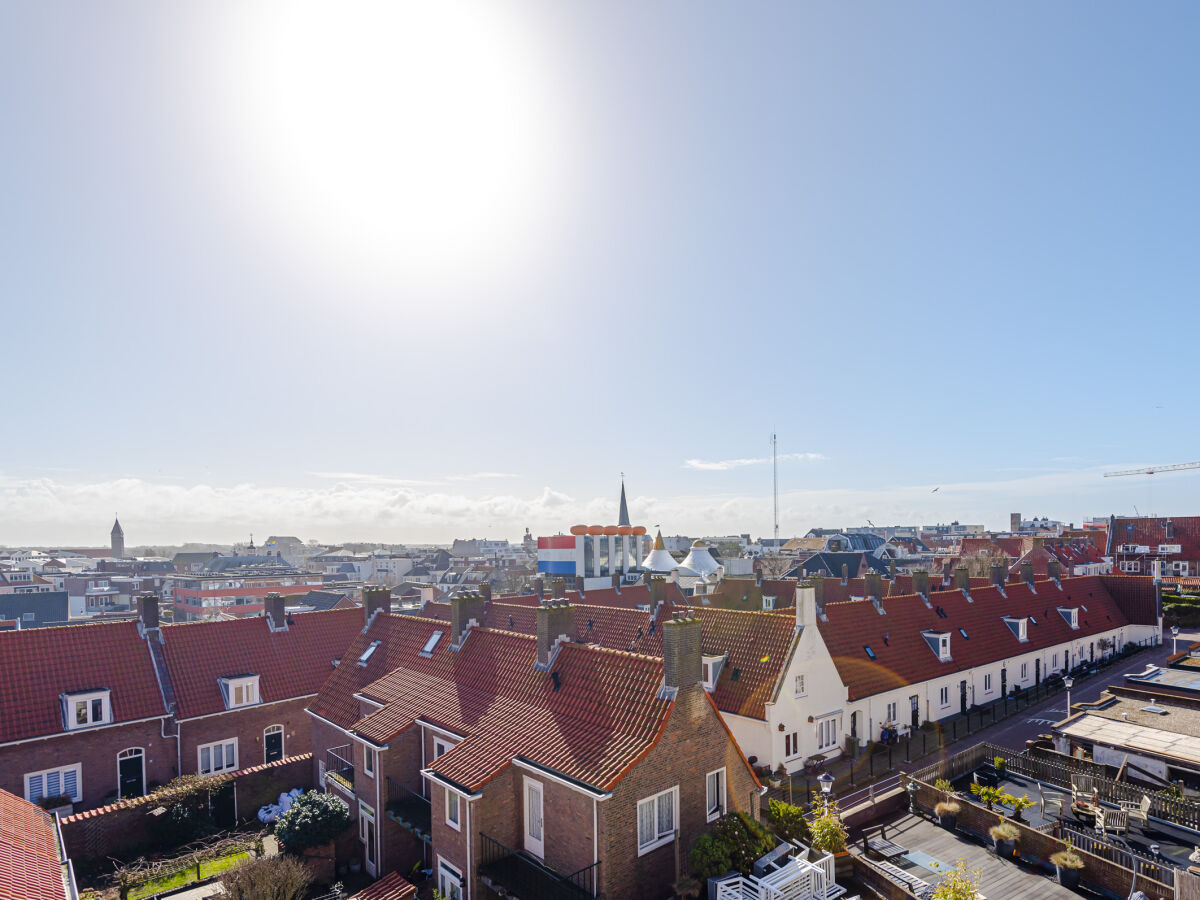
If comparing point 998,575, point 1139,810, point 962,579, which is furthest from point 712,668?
point 998,575

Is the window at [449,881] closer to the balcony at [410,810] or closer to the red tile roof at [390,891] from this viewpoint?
the red tile roof at [390,891]

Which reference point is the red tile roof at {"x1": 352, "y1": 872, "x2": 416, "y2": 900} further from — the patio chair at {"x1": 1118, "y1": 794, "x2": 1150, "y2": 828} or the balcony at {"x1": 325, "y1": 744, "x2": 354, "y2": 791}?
the patio chair at {"x1": 1118, "y1": 794, "x2": 1150, "y2": 828}

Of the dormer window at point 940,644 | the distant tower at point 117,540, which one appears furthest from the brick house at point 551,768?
the distant tower at point 117,540

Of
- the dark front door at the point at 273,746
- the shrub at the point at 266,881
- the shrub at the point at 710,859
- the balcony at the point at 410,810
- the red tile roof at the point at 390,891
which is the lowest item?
the dark front door at the point at 273,746

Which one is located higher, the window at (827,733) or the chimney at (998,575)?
the chimney at (998,575)

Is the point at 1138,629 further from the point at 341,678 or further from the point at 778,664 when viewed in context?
the point at 341,678

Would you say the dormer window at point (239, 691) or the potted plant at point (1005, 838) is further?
the dormer window at point (239, 691)

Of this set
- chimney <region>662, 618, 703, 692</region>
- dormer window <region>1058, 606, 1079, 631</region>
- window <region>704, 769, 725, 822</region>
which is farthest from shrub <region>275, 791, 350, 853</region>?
dormer window <region>1058, 606, 1079, 631</region>
